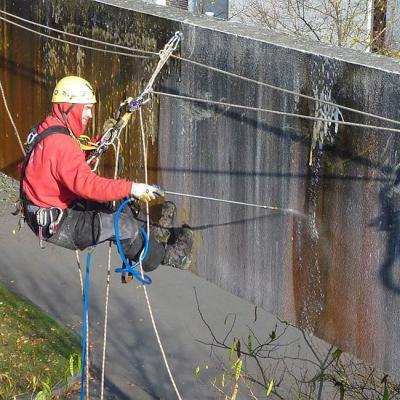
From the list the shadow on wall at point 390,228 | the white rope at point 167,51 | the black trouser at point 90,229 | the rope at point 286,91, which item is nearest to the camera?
the rope at point 286,91

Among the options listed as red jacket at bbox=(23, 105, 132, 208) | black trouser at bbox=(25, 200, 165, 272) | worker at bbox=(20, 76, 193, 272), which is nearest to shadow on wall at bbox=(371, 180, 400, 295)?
worker at bbox=(20, 76, 193, 272)

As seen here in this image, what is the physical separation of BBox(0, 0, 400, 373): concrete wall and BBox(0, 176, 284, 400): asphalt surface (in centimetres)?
632

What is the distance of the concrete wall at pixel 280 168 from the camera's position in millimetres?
5695

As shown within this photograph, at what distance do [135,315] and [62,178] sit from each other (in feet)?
30.4

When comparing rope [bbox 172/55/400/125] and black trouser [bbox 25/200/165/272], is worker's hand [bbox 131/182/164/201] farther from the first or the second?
rope [bbox 172/55/400/125]

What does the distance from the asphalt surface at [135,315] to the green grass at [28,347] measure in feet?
1.16

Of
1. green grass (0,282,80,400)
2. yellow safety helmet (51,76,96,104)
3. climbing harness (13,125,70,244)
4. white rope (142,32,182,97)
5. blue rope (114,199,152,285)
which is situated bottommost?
green grass (0,282,80,400)

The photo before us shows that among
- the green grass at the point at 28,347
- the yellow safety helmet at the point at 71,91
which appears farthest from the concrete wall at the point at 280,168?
the green grass at the point at 28,347

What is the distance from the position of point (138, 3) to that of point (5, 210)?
12.8m

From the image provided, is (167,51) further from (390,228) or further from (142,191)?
(390,228)

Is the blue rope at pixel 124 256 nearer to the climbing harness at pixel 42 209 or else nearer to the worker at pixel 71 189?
the worker at pixel 71 189

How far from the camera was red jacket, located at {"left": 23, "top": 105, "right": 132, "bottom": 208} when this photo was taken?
5809mm

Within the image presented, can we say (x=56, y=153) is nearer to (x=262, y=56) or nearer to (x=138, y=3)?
(x=262, y=56)

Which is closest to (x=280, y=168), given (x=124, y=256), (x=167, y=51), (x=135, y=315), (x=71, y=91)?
(x=124, y=256)
